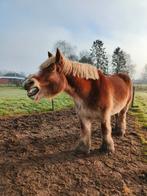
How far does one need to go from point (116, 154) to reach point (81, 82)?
185 cm

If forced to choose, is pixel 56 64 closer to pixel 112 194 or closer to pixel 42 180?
pixel 42 180

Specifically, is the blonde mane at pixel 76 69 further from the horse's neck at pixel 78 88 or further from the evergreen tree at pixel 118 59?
the evergreen tree at pixel 118 59

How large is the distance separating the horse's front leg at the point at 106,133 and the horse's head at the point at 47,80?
124 centimetres

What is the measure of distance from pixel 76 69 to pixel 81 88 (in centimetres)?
40

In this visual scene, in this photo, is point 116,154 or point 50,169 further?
point 116,154

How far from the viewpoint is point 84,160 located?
5.59 meters

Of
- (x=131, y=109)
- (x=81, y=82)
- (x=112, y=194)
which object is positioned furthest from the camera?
(x=131, y=109)

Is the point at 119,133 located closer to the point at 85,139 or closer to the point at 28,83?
the point at 85,139

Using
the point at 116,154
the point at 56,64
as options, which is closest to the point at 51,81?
the point at 56,64

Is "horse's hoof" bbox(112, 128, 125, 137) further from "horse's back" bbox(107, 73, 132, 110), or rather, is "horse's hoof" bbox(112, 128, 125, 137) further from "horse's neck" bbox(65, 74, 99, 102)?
"horse's neck" bbox(65, 74, 99, 102)

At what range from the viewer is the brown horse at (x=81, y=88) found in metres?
5.09

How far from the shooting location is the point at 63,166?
5.29m

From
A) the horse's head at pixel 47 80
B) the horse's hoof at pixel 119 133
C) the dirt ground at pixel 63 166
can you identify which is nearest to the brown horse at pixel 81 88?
the horse's head at pixel 47 80

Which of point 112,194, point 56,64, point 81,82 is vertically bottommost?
point 112,194
